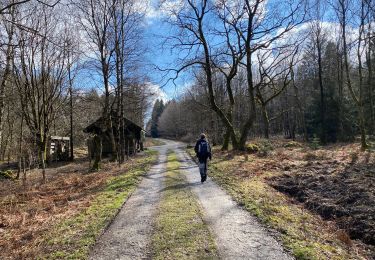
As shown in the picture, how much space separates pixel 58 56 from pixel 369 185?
89.6 ft

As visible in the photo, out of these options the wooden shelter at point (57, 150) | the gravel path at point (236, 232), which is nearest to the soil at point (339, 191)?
the gravel path at point (236, 232)

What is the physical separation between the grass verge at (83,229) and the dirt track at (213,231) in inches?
9.1

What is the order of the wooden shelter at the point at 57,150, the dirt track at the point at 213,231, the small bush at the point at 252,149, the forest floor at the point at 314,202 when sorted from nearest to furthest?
the dirt track at the point at 213,231
the forest floor at the point at 314,202
the small bush at the point at 252,149
the wooden shelter at the point at 57,150

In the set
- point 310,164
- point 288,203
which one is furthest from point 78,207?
point 310,164

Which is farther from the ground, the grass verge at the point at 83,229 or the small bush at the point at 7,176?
the small bush at the point at 7,176

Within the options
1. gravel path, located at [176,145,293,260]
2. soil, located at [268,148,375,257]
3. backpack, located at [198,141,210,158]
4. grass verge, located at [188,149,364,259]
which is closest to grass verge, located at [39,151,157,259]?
gravel path, located at [176,145,293,260]

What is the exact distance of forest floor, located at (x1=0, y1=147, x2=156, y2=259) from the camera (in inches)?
274

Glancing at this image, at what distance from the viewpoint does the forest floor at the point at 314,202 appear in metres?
6.78

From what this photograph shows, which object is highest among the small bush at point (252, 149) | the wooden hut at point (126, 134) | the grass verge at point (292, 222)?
the wooden hut at point (126, 134)

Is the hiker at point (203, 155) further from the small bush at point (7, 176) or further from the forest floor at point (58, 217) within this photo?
the small bush at point (7, 176)

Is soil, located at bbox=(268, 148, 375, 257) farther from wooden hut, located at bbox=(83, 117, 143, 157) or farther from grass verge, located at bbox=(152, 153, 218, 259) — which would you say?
wooden hut, located at bbox=(83, 117, 143, 157)

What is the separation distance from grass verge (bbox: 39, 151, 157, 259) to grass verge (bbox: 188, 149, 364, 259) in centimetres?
384

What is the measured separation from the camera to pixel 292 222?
8055mm

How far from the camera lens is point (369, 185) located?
11.1 m
